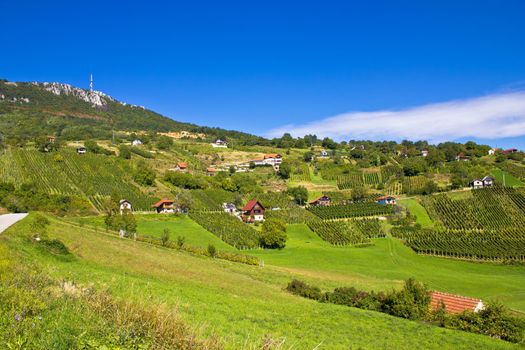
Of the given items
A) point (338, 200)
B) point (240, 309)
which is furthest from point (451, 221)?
point (240, 309)

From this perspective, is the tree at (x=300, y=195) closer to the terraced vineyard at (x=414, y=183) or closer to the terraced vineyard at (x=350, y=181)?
the terraced vineyard at (x=350, y=181)

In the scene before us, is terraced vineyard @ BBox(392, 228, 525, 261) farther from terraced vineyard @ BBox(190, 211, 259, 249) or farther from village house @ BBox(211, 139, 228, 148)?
village house @ BBox(211, 139, 228, 148)

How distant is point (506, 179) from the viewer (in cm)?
11169

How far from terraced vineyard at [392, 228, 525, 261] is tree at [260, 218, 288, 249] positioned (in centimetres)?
2136

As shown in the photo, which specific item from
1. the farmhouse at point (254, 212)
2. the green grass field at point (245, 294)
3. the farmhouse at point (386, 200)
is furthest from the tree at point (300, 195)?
the green grass field at point (245, 294)

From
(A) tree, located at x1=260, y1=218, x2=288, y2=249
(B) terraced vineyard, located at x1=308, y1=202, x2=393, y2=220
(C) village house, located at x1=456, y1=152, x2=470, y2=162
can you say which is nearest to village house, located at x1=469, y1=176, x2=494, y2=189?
(B) terraced vineyard, located at x1=308, y1=202, x2=393, y2=220

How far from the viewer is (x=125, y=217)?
5594 centimetres

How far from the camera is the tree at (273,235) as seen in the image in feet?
208

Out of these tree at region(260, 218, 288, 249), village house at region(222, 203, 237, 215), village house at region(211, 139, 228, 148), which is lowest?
tree at region(260, 218, 288, 249)

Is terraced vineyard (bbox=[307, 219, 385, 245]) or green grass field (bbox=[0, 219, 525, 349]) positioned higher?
green grass field (bbox=[0, 219, 525, 349])

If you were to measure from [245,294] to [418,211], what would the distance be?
72770 mm

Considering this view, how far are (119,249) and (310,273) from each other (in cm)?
2254

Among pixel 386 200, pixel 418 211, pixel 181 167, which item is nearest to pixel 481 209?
pixel 418 211

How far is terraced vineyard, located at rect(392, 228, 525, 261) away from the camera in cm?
5975
